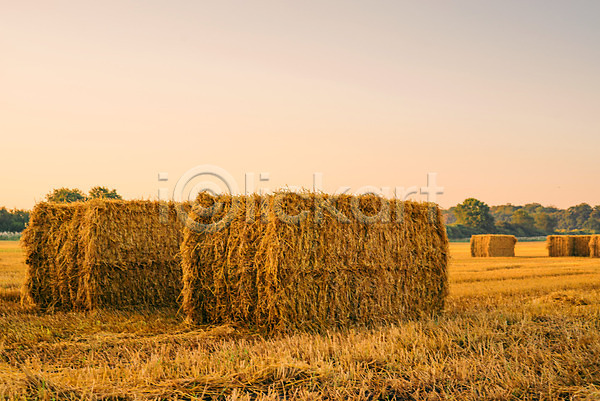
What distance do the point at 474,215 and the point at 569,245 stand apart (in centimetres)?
5775

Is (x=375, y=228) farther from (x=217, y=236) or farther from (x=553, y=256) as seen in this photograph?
(x=553, y=256)

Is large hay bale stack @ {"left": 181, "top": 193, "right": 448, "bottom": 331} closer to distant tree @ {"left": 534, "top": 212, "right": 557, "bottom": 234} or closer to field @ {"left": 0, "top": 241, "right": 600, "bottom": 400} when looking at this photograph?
field @ {"left": 0, "top": 241, "right": 600, "bottom": 400}

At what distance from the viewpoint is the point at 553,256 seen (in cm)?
3033

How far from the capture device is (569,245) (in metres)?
29.8

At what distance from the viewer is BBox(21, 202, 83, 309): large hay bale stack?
33.8 ft

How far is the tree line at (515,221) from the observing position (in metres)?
79.8

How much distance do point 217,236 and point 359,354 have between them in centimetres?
326

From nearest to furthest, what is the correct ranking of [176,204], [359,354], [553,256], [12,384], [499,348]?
[12,384]
[359,354]
[499,348]
[176,204]
[553,256]

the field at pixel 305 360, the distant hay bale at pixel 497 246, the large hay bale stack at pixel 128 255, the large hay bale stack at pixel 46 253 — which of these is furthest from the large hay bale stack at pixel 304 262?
the distant hay bale at pixel 497 246

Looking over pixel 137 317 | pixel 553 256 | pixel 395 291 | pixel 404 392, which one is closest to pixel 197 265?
pixel 137 317

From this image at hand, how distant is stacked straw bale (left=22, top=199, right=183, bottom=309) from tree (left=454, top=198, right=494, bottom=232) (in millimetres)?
75542

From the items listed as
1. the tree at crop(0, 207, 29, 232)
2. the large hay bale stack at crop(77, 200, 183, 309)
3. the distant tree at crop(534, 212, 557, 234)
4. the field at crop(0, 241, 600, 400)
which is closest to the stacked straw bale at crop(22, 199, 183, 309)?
the large hay bale stack at crop(77, 200, 183, 309)

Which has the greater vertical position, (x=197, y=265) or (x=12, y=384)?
(x=197, y=265)

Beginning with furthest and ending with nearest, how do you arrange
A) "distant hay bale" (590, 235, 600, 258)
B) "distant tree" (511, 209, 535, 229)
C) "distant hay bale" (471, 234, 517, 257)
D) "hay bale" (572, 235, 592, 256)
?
"distant tree" (511, 209, 535, 229)
"distant hay bale" (471, 234, 517, 257)
"hay bale" (572, 235, 592, 256)
"distant hay bale" (590, 235, 600, 258)
